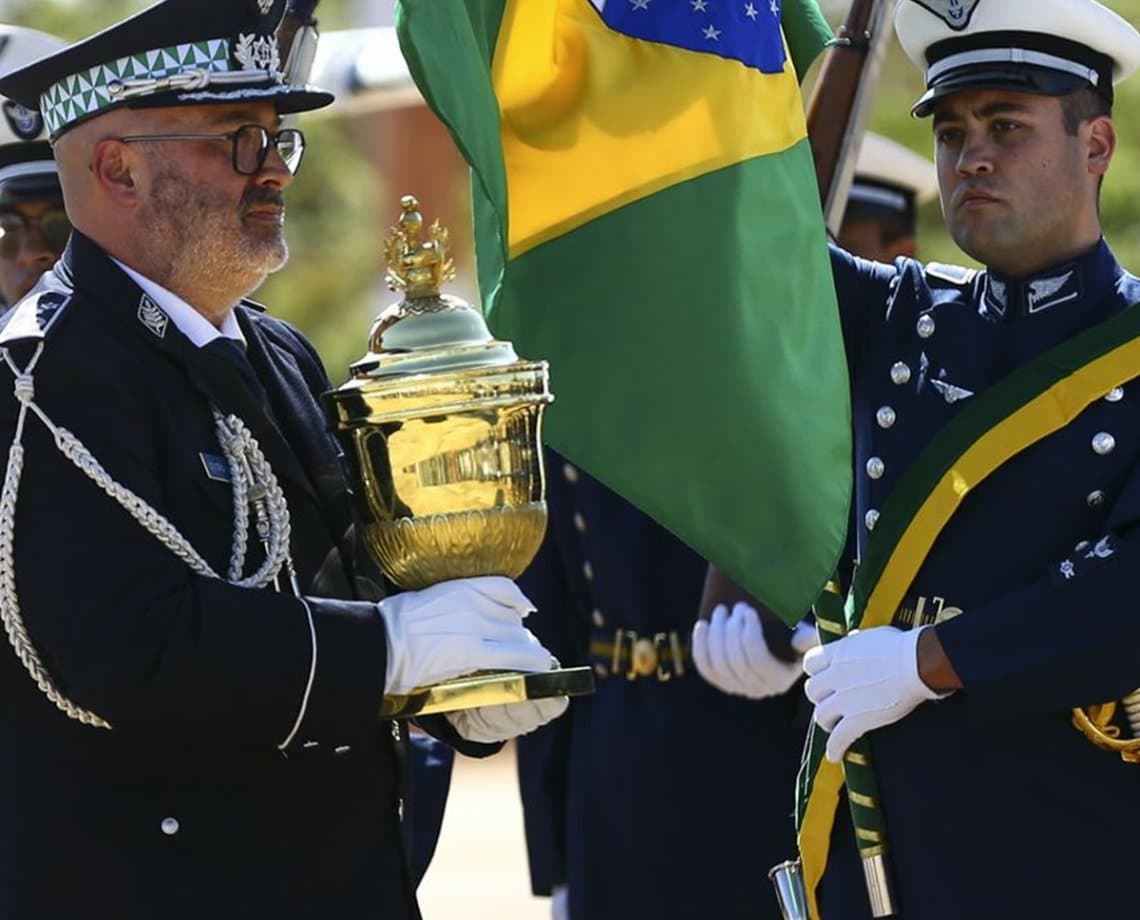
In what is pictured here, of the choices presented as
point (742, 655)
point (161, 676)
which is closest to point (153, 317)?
point (161, 676)

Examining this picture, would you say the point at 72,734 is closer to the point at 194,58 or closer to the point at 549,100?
the point at 194,58

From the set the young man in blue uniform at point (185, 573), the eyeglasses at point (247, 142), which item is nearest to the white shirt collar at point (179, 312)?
the young man in blue uniform at point (185, 573)

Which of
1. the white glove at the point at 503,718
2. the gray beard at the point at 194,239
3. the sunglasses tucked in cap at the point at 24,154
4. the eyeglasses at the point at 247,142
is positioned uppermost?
the sunglasses tucked in cap at the point at 24,154

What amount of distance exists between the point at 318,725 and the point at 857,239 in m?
3.18

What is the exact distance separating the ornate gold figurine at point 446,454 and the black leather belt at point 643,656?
1727mm

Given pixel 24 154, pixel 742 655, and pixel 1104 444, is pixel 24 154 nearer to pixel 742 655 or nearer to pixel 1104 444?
pixel 742 655

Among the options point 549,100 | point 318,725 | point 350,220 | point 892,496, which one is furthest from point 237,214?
point 350,220

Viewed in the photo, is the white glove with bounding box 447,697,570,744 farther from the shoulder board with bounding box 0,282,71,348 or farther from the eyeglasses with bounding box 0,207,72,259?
the eyeglasses with bounding box 0,207,72,259

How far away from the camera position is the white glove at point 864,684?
3.94 meters

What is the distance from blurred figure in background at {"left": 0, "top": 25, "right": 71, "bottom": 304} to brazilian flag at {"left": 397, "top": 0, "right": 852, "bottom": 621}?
177 centimetres

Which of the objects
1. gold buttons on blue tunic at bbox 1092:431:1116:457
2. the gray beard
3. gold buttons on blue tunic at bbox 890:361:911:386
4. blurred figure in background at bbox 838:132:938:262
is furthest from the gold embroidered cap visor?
blurred figure in background at bbox 838:132:938:262

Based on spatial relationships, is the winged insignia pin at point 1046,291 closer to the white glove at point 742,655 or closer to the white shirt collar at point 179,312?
the white glove at point 742,655

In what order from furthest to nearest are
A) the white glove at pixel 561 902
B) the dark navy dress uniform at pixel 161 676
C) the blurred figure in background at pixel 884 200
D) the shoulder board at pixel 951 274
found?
1. the blurred figure in background at pixel 884 200
2. the white glove at pixel 561 902
3. the shoulder board at pixel 951 274
4. the dark navy dress uniform at pixel 161 676

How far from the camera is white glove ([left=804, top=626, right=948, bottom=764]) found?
3936 mm
